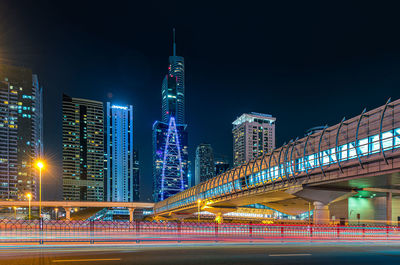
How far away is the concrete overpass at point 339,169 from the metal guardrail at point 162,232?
6833 mm

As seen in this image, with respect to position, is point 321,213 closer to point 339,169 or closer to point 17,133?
point 339,169

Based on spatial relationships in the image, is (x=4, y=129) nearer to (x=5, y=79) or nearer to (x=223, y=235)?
(x=5, y=79)

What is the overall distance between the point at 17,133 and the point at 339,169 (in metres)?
195

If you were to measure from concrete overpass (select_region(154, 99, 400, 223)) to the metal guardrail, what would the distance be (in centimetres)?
683

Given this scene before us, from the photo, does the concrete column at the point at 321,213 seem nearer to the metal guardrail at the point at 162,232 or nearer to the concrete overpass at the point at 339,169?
the concrete overpass at the point at 339,169

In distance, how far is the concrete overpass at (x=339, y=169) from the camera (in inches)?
1100

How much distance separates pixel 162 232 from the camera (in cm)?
2208

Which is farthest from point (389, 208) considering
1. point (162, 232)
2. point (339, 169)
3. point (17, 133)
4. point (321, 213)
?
point (17, 133)

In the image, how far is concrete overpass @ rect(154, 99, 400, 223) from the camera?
1100 inches

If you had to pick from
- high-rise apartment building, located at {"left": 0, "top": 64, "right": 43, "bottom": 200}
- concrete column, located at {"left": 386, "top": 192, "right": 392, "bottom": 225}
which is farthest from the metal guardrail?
high-rise apartment building, located at {"left": 0, "top": 64, "right": 43, "bottom": 200}

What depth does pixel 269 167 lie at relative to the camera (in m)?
46.5

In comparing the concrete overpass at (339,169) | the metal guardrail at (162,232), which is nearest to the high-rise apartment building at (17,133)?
the concrete overpass at (339,169)

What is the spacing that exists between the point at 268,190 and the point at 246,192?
7.56m

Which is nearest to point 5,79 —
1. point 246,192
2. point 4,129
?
point 4,129
